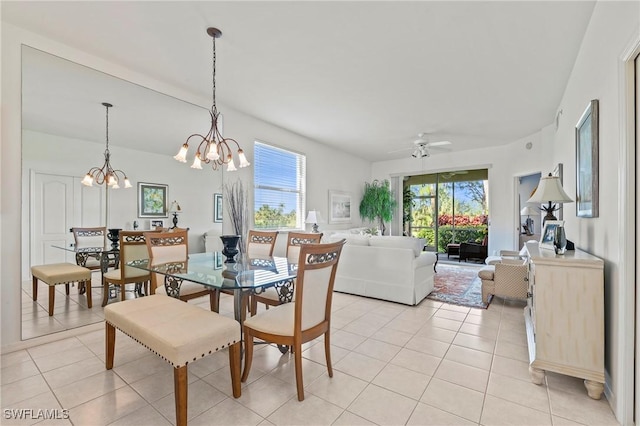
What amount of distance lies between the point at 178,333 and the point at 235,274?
617mm

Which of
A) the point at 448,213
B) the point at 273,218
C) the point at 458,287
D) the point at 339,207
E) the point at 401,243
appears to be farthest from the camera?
the point at 448,213

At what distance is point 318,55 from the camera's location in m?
2.89

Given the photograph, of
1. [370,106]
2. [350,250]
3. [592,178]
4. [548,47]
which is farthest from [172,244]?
[548,47]

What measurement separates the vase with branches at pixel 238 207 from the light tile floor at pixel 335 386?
1.99 metres

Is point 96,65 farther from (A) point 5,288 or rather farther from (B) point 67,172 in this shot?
(A) point 5,288

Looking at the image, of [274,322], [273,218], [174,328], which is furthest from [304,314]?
[273,218]

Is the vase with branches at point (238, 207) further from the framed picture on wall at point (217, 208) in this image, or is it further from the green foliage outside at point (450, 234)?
the green foliage outside at point (450, 234)

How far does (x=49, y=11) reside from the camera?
2.31m

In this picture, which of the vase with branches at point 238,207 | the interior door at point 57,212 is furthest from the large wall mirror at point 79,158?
the vase with branches at point 238,207

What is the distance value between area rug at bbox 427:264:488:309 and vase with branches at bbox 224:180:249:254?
3.00 metres

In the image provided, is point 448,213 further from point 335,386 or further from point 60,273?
point 60,273

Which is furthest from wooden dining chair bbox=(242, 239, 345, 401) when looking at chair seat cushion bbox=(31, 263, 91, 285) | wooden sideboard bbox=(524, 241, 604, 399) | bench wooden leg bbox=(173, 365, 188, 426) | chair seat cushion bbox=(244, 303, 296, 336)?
chair seat cushion bbox=(31, 263, 91, 285)

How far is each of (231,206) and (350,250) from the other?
1934 mm

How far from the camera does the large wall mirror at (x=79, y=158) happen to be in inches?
105
